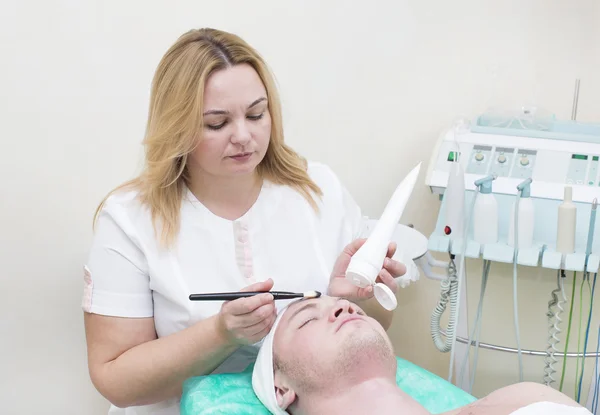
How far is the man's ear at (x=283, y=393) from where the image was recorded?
1518mm

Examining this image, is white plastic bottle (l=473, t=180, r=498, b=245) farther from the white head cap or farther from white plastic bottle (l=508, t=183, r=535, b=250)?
the white head cap

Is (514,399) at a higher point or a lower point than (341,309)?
lower

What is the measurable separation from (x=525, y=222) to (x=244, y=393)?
81cm

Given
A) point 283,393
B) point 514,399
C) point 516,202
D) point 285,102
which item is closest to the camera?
point 514,399

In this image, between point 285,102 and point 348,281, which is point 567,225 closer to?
point 348,281

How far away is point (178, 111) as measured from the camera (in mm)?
1599

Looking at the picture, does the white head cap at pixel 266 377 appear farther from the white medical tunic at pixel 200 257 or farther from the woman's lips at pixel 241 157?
the woman's lips at pixel 241 157

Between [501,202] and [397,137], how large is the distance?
0.53 metres

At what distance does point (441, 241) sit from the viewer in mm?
1864

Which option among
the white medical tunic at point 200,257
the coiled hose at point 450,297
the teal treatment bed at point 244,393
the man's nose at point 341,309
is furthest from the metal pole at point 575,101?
the man's nose at point 341,309

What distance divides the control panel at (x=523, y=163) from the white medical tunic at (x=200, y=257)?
1.25ft

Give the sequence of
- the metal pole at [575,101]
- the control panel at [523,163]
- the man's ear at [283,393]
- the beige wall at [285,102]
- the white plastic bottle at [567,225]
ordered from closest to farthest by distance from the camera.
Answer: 1. the man's ear at [283,393]
2. the white plastic bottle at [567,225]
3. the control panel at [523,163]
4. the beige wall at [285,102]
5. the metal pole at [575,101]

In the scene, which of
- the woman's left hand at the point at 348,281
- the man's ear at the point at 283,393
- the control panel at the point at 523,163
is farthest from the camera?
the control panel at the point at 523,163

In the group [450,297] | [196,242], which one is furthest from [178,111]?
[450,297]
